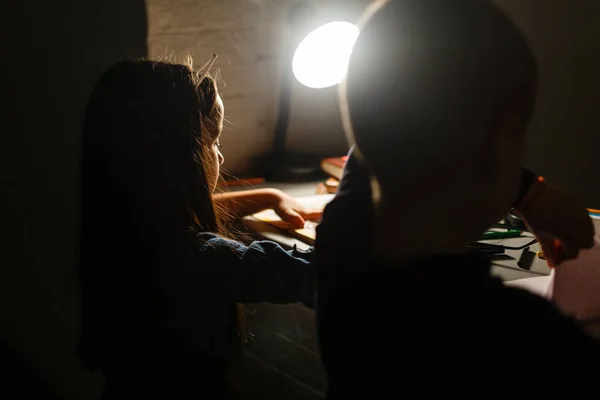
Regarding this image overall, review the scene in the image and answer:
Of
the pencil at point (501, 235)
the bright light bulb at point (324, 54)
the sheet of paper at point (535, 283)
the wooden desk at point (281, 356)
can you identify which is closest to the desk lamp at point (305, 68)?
the bright light bulb at point (324, 54)

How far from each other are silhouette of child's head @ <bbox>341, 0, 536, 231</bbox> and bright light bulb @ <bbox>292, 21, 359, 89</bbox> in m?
0.76

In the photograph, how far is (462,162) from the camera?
59 centimetres

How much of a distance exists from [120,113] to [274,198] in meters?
0.38

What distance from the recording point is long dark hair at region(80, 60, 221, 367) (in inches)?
37.3

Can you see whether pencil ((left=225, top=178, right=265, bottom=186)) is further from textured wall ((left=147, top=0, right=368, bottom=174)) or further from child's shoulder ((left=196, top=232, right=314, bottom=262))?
child's shoulder ((left=196, top=232, right=314, bottom=262))

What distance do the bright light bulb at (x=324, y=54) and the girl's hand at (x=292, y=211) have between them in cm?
29

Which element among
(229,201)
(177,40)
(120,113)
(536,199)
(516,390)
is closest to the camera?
(516,390)

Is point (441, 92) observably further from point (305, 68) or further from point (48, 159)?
point (48, 159)

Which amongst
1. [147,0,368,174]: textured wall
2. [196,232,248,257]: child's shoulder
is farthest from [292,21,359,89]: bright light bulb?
[196,232,248,257]: child's shoulder

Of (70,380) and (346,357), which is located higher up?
(346,357)

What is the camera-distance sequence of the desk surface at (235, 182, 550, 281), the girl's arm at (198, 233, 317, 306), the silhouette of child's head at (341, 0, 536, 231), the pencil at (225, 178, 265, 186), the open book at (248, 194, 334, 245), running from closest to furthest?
the silhouette of child's head at (341, 0, 536, 231) < the girl's arm at (198, 233, 317, 306) < the desk surface at (235, 182, 550, 281) < the open book at (248, 194, 334, 245) < the pencil at (225, 178, 265, 186)

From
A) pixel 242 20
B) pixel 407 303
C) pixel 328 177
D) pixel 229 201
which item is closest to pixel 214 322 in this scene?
pixel 229 201

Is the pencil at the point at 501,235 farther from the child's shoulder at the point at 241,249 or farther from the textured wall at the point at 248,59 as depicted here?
the textured wall at the point at 248,59

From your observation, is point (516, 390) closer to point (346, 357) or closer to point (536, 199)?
point (346, 357)
